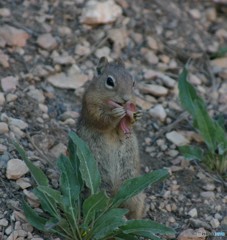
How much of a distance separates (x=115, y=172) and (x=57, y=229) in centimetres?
70

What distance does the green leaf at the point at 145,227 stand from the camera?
182 inches

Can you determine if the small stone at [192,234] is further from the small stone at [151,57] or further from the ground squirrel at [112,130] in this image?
the small stone at [151,57]

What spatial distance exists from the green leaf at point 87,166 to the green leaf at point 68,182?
0.10 metres

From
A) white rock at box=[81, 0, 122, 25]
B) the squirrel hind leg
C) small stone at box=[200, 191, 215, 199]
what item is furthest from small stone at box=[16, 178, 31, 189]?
white rock at box=[81, 0, 122, 25]

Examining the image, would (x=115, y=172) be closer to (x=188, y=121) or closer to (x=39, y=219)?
(x=39, y=219)

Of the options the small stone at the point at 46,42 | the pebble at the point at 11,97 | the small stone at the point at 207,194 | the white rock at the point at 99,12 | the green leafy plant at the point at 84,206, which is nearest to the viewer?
the green leafy plant at the point at 84,206

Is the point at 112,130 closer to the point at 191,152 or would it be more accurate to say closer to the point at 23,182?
the point at 23,182

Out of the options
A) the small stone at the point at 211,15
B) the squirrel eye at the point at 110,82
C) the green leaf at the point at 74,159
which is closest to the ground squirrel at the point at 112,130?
the squirrel eye at the point at 110,82

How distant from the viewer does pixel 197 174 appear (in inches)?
231

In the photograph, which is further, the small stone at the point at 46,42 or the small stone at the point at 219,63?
the small stone at the point at 219,63

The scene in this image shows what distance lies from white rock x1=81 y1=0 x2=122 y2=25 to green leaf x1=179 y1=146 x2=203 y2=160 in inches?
74.7

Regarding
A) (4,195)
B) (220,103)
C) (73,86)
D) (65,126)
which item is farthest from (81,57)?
(4,195)

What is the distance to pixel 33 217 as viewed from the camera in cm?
479

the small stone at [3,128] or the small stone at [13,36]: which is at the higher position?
the small stone at [13,36]
